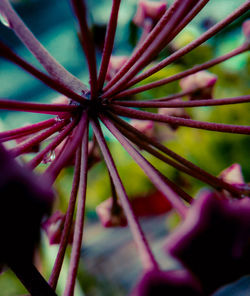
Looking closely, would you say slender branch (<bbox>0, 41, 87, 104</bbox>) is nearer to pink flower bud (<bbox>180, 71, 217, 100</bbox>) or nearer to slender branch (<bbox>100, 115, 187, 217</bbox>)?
slender branch (<bbox>100, 115, 187, 217</bbox>)

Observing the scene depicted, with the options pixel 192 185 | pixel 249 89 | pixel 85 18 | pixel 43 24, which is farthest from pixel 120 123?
pixel 43 24

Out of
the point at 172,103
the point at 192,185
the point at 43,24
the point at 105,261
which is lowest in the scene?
the point at 105,261

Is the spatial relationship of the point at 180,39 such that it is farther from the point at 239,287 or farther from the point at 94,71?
the point at 239,287

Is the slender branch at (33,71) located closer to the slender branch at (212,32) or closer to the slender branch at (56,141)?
the slender branch at (56,141)

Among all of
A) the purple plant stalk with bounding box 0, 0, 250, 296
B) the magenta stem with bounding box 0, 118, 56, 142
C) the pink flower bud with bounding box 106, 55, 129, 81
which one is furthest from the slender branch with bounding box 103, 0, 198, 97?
the pink flower bud with bounding box 106, 55, 129, 81

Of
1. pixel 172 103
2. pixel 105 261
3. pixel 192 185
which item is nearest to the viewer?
pixel 172 103

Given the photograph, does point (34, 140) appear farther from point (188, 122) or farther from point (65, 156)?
point (188, 122)

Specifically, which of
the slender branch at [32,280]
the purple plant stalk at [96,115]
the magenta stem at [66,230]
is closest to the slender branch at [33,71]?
the purple plant stalk at [96,115]
